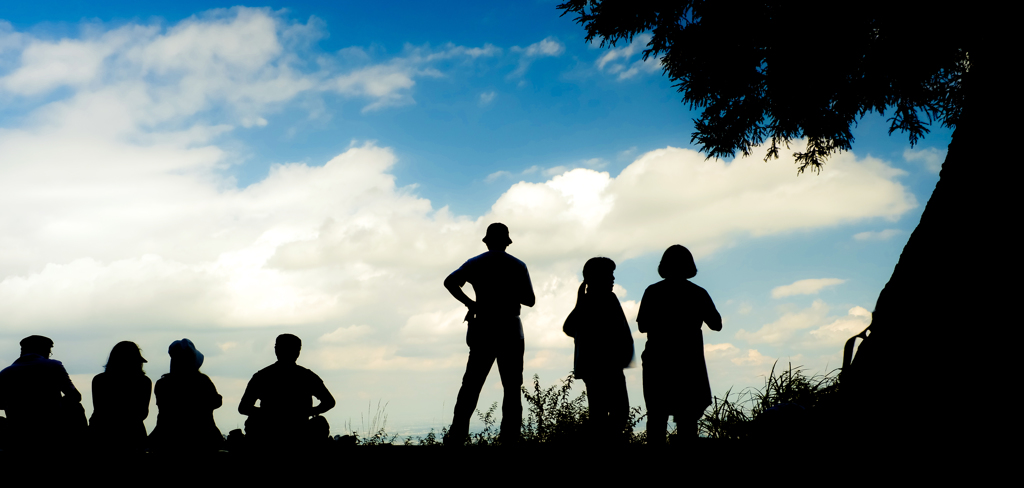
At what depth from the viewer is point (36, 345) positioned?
20.2 ft

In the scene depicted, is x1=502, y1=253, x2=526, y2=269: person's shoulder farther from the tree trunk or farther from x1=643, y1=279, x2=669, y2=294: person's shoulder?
the tree trunk

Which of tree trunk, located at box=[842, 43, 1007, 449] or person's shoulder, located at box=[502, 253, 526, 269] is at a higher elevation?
person's shoulder, located at box=[502, 253, 526, 269]

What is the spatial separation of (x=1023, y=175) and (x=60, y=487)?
5510 mm

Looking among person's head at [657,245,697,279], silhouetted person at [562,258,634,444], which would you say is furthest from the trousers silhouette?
person's head at [657,245,697,279]

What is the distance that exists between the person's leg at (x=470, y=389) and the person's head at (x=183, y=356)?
7.43 feet

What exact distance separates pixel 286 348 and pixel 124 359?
167cm

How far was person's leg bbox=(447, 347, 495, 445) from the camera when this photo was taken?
5.57 m

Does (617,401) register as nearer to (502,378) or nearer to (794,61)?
(502,378)

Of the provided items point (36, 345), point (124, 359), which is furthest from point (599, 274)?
point (36, 345)

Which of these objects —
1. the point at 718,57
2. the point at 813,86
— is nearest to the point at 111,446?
the point at 718,57

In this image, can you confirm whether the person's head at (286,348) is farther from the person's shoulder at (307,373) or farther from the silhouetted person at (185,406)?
the silhouetted person at (185,406)

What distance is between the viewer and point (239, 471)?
4.37 metres

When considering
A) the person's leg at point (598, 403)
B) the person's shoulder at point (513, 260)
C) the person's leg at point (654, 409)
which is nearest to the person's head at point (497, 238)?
the person's shoulder at point (513, 260)

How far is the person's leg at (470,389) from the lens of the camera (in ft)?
18.3
